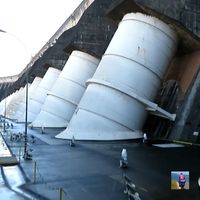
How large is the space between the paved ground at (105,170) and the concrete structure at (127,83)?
3049 mm

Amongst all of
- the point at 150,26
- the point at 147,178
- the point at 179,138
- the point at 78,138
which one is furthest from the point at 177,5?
the point at 147,178

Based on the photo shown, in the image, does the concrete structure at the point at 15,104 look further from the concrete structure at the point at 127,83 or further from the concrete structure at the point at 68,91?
the concrete structure at the point at 127,83

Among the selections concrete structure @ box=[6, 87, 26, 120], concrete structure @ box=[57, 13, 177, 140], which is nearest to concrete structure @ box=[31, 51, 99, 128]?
concrete structure @ box=[57, 13, 177, 140]

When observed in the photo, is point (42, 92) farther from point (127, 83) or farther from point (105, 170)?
point (105, 170)

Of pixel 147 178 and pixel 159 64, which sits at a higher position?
pixel 159 64

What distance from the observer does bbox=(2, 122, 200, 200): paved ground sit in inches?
444

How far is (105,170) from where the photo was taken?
49.4ft

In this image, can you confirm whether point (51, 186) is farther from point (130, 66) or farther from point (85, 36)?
point (85, 36)

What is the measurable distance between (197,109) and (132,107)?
15.3 ft

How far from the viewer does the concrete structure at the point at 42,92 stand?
56031mm

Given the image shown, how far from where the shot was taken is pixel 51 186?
12.4 meters

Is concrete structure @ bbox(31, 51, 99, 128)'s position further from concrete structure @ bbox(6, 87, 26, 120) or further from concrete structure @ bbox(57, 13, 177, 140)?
concrete structure @ bbox(6, 87, 26, 120)

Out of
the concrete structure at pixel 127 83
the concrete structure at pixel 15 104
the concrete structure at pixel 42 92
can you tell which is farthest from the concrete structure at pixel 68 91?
the concrete structure at pixel 15 104

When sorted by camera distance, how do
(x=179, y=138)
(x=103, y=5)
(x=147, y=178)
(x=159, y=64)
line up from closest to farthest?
(x=147, y=178), (x=179, y=138), (x=159, y=64), (x=103, y=5)
